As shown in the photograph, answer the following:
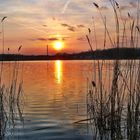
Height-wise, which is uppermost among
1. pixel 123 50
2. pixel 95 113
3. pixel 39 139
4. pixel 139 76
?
pixel 123 50

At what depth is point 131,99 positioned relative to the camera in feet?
20.7

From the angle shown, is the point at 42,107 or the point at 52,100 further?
the point at 52,100

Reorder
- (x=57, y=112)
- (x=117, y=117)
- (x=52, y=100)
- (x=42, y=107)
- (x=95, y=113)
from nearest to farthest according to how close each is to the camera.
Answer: (x=117, y=117)
(x=95, y=113)
(x=57, y=112)
(x=42, y=107)
(x=52, y=100)

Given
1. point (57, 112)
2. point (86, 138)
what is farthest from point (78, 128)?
point (57, 112)

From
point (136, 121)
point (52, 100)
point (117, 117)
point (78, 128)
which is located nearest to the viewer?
point (136, 121)

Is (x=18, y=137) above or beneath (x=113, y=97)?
beneath

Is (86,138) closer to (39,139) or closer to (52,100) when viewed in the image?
(39,139)

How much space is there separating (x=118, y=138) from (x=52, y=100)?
8987 mm

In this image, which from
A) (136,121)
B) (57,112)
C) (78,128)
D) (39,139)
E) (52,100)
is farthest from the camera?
(52,100)

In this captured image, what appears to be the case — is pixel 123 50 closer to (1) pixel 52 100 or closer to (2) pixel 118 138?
(2) pixel 118 138

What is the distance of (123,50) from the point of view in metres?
6.77

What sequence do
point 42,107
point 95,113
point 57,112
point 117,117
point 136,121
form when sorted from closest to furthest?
point 136,121 → point 117,117 → point 95,113 → point 57,112 → point 42,107

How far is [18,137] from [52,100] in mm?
6655

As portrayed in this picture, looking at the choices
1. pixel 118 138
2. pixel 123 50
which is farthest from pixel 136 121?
pixel 123 50
